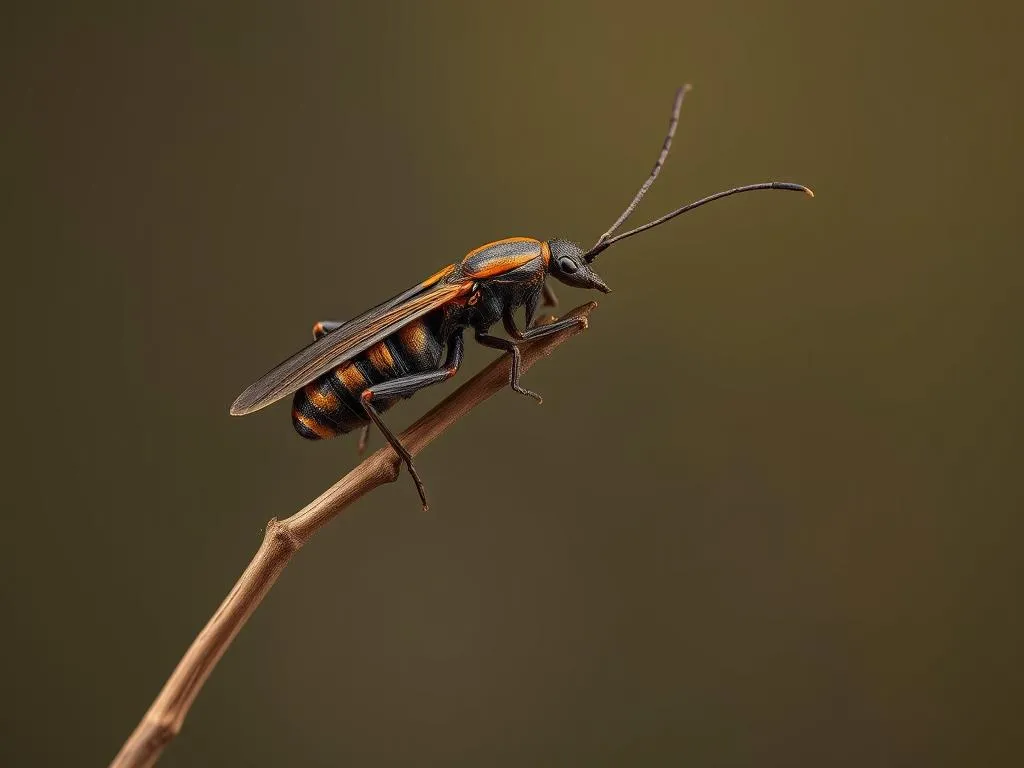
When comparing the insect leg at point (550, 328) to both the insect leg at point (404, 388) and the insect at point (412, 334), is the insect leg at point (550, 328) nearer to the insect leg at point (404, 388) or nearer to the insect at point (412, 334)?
the insect at point (412, 334)

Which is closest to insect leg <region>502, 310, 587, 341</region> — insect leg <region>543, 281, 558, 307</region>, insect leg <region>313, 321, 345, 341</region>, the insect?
the insect

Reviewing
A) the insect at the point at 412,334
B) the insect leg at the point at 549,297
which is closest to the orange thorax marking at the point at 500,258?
the insect at the point at 412,334

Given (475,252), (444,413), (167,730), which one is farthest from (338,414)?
(167,730)

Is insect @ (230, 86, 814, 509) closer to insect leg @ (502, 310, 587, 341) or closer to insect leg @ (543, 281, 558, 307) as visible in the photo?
insect leg @ (502, 310, 587, 341)

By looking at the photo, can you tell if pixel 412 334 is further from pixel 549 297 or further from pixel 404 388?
pixel 549 297

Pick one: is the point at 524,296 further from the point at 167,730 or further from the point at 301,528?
the point at 167,730

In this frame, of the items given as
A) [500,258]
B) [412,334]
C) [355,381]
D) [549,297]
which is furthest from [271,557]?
[549,297]
